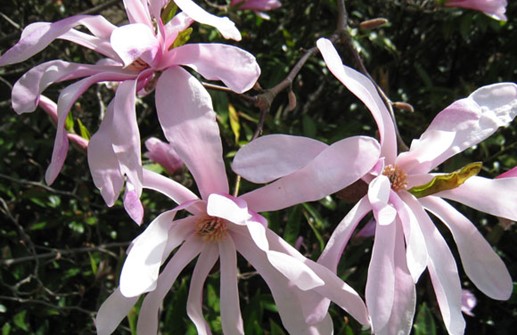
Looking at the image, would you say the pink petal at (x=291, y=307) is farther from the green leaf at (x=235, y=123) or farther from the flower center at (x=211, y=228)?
the green leaf at (x=235, y=123)

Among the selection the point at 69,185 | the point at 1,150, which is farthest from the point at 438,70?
the point at 1,150

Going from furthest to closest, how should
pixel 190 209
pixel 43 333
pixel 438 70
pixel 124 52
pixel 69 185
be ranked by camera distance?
pixel 438 70 < pixel 69 185 < pixel 43 333 < pixel 190 209 < pixel 124 52

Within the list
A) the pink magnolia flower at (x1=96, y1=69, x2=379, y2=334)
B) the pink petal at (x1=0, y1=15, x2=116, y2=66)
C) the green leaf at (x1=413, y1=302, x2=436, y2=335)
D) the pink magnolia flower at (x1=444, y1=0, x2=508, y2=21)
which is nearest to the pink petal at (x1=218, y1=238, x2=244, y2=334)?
the pink magnolia flower at (x1=96, y1=69, x2=379, y2=334)

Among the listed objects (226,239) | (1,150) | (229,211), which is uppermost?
(229,211)

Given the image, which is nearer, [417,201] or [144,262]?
[144,262]

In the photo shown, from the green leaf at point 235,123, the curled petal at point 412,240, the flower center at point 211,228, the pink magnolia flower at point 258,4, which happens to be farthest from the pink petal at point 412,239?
the pink magnolia flower at point 258,4

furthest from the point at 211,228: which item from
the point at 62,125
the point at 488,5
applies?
the point at 488,5

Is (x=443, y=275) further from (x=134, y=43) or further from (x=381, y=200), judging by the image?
(x=134, y=43)

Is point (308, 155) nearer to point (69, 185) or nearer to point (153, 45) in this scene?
point (153, 45)
